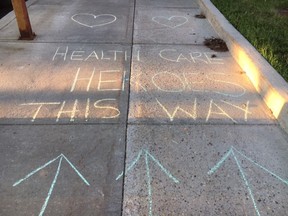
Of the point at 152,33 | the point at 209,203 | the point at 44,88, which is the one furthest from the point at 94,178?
the point at 152,33

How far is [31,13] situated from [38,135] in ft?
14.5

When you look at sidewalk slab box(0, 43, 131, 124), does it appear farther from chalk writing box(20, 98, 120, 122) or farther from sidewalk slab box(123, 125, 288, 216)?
sidewalk slab box(123, 125, 288, 216)

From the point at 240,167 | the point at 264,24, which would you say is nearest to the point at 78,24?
the point at 264,24

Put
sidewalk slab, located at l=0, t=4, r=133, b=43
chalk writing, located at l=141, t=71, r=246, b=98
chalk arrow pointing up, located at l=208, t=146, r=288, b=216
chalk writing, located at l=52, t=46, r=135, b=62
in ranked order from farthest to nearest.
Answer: sidewalk slab, located at l=0, t=4, r=133, b=43 < chalk writing, located at l=52, t=46, r=135, b=62 < chalk writing, located at l=141, t=71, r=246, b=98 < chalk arrow pointing up, located at l=208, t=146, r=288, b=216

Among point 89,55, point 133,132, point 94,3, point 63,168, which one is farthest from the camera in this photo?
point 94,3

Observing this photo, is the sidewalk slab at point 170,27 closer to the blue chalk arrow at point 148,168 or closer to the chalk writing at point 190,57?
the chalk writing at point 190,57

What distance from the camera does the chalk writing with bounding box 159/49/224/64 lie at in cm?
448

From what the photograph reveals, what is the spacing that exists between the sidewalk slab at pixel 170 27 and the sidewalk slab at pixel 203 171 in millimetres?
2550

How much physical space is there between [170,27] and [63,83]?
9.28 feet

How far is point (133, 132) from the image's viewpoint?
3029 millimetres

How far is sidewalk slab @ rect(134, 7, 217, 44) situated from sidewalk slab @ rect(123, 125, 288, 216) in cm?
255

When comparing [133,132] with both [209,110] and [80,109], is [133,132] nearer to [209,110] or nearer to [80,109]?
[80,109]

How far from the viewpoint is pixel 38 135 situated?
9.68ft

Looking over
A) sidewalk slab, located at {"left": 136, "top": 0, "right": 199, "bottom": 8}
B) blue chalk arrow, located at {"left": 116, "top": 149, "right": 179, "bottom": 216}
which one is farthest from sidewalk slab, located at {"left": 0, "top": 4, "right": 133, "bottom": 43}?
blue chalk arrow, located at {"left": 116, "top": 149, "right": 179, "bottom": 216}
